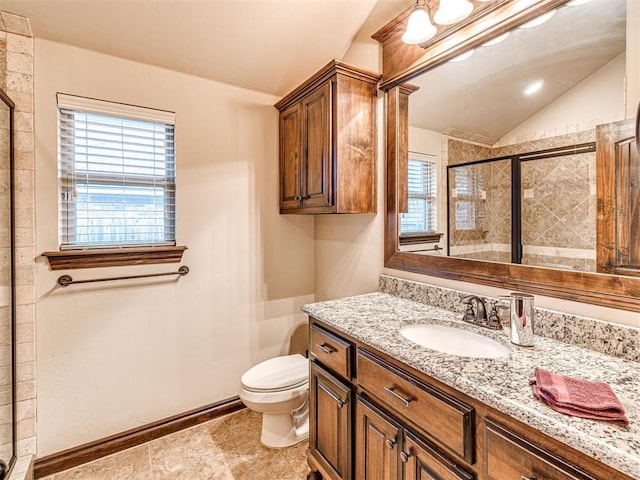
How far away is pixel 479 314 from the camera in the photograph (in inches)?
54.4

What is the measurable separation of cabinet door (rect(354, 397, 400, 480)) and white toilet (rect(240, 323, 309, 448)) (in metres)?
0.63

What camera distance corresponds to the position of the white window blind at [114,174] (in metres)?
1.78

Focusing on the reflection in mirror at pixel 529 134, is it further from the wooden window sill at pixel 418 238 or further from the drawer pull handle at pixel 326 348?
the drawer pull handle at pixel 326 348

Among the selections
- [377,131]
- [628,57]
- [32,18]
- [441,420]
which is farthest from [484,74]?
[32,18]

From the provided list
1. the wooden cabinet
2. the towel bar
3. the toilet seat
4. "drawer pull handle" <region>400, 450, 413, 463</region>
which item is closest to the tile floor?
the wooden cabinet

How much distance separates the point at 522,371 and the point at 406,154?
1.27 m

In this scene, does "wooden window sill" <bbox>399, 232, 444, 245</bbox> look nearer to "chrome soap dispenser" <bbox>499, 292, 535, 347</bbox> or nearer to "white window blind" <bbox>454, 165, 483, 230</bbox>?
"white window blind" <bbox>454, 165, 483, 230</bbox>

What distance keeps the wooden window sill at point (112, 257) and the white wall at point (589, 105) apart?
2.00 meters

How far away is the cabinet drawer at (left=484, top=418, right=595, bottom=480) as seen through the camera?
0.69 m

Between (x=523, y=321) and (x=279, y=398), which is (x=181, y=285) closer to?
(x=279, y=398)

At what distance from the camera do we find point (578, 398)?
750 mm

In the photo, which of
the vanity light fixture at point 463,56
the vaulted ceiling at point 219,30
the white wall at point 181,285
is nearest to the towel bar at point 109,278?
the white wall at point 181,285

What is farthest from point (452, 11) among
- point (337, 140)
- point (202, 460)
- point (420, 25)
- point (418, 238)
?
point (202, 460)

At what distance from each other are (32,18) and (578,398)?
2.65 m
